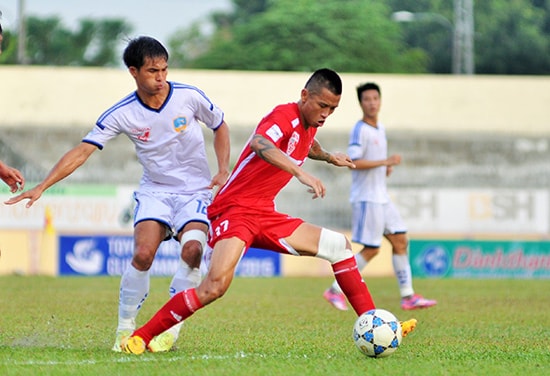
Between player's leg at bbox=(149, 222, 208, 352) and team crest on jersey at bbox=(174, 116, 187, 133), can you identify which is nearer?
→ player's leg at bbox=(149, 222, 208, 352)

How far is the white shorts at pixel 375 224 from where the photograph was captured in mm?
12945

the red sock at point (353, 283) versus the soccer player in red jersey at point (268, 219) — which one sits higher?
the soccer player in red jersey at point (268, 219)

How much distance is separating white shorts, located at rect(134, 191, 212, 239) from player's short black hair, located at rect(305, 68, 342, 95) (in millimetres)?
1351

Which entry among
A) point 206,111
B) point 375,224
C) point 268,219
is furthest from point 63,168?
point 375,224

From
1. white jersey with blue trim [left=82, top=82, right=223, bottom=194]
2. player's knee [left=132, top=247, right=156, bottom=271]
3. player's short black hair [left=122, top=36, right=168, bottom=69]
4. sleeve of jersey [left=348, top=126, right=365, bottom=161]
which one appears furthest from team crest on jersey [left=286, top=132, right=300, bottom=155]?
sleeve of jersey [left=348, top=126, right=365, bottom=161]

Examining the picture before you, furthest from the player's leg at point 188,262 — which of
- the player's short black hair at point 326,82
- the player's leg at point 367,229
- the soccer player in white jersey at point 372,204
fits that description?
the player's leg at point 367,229

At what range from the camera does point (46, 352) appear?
7.69 meters

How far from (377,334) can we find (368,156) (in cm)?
588

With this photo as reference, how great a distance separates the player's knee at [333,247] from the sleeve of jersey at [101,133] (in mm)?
1766

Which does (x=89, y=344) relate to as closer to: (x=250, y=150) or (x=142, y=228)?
(x=142, y=228)

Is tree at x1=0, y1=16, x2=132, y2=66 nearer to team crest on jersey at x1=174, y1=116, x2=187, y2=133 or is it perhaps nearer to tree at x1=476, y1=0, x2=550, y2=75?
tree at x1=476, y1=0, x2=550, y2=75

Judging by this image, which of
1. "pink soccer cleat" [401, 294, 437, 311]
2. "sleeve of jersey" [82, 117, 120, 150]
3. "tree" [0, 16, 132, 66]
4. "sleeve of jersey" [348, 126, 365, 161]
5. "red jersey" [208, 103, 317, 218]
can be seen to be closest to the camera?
"red jersey" [208, 103, 317, 218]

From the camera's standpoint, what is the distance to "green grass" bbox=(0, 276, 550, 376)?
6906 millimetres

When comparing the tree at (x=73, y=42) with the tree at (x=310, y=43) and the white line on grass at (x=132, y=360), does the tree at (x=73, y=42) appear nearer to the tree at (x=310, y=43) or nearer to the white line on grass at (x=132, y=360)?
the tree at (x=310, y=43)
